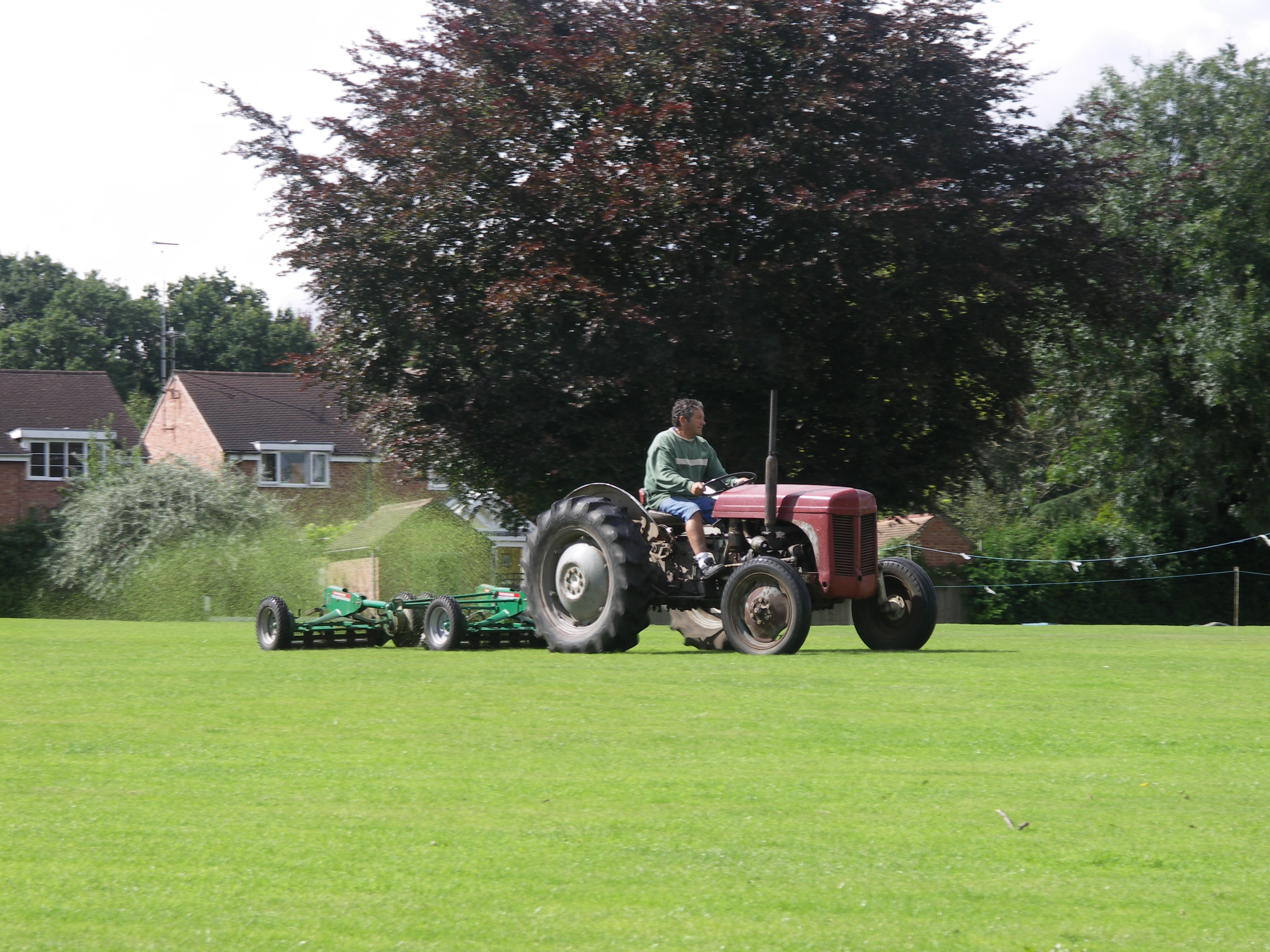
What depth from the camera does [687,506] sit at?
43.2 feet

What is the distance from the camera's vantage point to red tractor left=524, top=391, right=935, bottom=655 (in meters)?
12.4

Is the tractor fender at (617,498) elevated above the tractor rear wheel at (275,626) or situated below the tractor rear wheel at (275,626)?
above

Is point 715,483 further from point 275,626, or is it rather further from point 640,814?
point 640,814

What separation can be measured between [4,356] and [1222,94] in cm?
6399

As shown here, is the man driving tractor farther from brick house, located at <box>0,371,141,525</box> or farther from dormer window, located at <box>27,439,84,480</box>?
dormer window, located at <box>27,439,84,480</box>

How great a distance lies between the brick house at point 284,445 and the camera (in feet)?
181

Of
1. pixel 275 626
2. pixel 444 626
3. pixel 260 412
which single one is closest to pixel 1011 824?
pixel 444 626

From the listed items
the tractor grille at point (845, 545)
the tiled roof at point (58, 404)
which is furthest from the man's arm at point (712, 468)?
the tiled roof at point (58, 404)

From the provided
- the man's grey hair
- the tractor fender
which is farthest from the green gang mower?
the man's grey hair

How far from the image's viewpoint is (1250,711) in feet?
27.8

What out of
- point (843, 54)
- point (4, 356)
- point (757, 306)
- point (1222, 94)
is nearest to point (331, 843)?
point (757, 306)

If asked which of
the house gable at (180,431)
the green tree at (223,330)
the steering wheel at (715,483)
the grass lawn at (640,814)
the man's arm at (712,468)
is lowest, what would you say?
the grass lawn at (640,814)

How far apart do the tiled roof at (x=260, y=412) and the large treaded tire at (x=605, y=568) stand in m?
41.4

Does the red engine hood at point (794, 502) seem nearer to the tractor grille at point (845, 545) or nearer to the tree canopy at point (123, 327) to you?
the tractor grille at point (845, 545)
